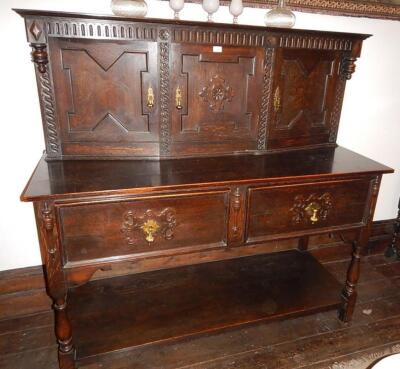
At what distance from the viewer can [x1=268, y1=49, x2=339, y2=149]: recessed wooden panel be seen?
1944 millimetres

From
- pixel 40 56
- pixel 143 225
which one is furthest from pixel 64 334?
pixel 40 56

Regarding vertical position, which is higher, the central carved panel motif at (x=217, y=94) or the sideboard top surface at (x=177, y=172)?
the central carved panel motif at (x=217, y=94)

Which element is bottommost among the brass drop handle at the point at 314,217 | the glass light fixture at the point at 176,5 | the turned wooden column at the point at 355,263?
the turned wooden column at the point at 355,263

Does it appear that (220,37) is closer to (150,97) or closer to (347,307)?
(150,97)

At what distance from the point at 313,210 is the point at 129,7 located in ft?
4.59

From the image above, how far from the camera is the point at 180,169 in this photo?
5.49 feet

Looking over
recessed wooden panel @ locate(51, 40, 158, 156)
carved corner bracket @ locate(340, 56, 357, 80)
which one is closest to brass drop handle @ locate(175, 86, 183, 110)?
recessed wooden panel @ locate(51, 40, 158, 156)

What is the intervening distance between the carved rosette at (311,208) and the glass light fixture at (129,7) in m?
1.23

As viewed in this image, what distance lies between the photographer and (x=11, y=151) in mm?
1888

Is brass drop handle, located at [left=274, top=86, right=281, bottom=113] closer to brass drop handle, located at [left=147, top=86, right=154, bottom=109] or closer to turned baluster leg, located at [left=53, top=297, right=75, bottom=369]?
brass drop handle, located at [left=147, top=86, right=154, bottom=109]

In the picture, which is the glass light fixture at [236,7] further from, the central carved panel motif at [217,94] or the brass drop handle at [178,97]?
the brass drop handle at [178,97]

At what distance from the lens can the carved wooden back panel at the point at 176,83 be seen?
1601 mm

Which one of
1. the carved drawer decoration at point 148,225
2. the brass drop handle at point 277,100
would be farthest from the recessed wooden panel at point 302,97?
the carved drawer decoration at point 148,225

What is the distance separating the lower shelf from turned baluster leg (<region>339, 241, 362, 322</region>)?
0.22 ft
